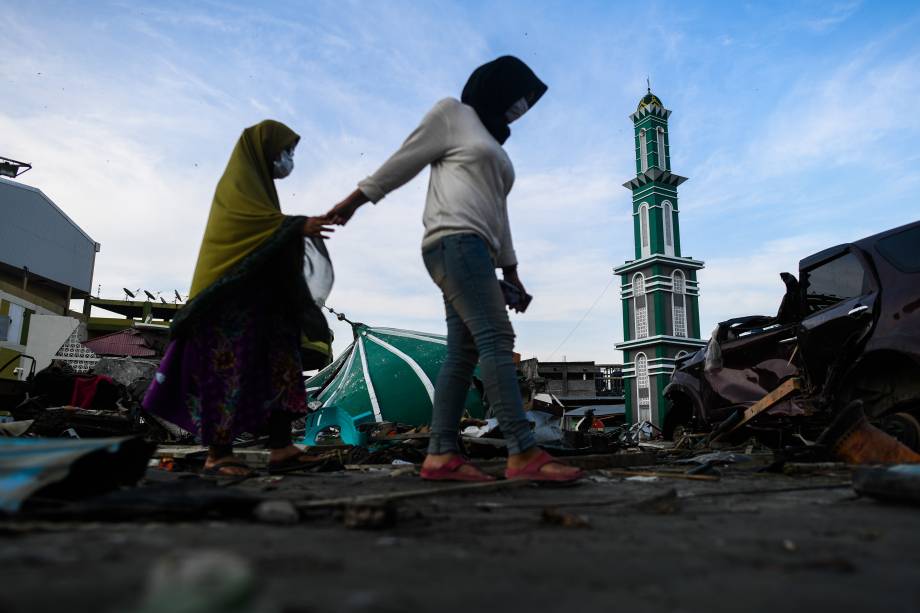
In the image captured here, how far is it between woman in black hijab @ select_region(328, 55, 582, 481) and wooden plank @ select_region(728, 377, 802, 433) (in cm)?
331

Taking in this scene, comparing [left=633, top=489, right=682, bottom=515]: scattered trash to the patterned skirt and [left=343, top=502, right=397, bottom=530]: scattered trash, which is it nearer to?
[left=343, top=502, right=397, bottom=530]: scattered trash

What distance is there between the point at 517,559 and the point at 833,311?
14.8 feet

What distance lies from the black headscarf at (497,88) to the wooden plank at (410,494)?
1835 millimetres

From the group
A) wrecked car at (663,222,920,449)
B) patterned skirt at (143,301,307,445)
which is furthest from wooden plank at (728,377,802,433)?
patterned skirt at (143,301,307,445)

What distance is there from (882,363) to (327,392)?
26.4 feet

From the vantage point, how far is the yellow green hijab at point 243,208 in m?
3.74

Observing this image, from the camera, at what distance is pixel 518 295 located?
3793mm

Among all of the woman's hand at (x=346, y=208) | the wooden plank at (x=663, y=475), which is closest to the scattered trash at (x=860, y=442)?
the wooden plank at (x=663, y=475)

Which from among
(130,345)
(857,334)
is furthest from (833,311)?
(130,345)

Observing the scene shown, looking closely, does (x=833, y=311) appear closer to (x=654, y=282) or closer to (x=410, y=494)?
(x=410, y=494)

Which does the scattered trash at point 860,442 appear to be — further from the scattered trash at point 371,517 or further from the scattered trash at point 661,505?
the scattered trash at point 371,517

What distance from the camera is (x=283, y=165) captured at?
4.19 meters

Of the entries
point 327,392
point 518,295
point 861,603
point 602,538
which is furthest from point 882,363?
point 327,392

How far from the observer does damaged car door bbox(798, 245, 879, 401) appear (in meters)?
4.69
